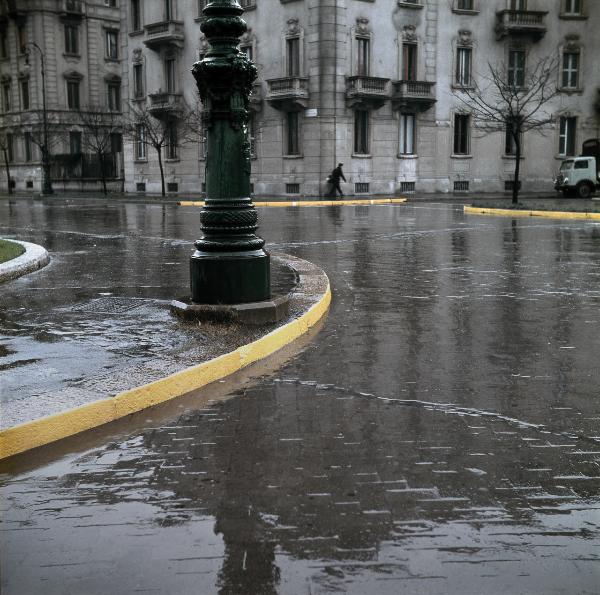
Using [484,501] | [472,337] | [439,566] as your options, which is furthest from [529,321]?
[439,566]

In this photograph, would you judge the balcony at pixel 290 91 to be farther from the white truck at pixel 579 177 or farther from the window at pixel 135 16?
the white truck at pixel 579 177

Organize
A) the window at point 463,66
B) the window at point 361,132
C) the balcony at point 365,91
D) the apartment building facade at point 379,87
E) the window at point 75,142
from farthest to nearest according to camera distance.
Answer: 1. the window at point 75,142
2. the window at point 463,66
3. the window at point 361,132
4. the apartment building facade at point 379,87
5. the balcony at point 365,91

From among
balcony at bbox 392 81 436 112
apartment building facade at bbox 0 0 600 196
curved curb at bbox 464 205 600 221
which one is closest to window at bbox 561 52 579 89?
apartment building facade at bbox 0 0 600 196

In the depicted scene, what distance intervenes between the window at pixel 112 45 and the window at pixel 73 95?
4.37 m

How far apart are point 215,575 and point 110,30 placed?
2582 inches

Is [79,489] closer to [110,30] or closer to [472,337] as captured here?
[472,337]

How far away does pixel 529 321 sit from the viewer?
25.1 feet

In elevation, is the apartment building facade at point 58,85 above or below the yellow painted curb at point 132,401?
above

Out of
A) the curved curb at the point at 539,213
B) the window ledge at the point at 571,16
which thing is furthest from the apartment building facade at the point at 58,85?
the curved curb at the point at 539,213

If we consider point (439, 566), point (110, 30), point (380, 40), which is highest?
point (110, 30)

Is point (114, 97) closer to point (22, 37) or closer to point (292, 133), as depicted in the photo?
point (22, 37)

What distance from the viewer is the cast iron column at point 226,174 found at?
22.5 feet

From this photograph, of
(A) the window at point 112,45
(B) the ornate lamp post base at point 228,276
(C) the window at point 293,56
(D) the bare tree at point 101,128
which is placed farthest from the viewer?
(A) the window at point 112,45

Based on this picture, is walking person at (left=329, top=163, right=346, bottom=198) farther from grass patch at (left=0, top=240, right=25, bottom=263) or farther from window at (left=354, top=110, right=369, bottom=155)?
grass patch at (left=0, top=240, right=25, bottom=263)
